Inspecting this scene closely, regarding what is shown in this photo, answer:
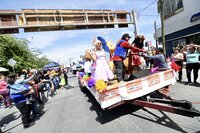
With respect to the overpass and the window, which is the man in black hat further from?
the window

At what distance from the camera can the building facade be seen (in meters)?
17.0

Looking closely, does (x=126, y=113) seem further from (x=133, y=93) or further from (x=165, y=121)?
(x=165, y=121)

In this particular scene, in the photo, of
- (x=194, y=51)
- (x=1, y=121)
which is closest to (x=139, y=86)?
(x=194, y=51)

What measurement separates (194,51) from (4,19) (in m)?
15.9

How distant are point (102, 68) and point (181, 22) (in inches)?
663

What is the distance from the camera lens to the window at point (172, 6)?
19.1 metres

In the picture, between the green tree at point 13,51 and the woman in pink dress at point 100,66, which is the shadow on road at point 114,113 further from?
the green tree at point 13,51

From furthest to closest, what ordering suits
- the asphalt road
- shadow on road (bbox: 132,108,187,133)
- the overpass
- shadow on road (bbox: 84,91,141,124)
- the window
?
the window, the overpass, shadow on road (bbox: 84,91,141,124), the asphalt road, shadow on road (bbox: 132,108,187,133)

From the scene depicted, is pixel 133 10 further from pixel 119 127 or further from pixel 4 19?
pixel 119 127

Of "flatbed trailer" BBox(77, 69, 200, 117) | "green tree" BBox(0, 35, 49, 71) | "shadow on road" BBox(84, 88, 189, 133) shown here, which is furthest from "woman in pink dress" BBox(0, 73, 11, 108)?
"green tree" BBox(0, 35, 49, 71)

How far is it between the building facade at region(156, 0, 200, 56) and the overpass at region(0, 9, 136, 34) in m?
5.07

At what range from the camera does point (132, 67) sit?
6.38 m

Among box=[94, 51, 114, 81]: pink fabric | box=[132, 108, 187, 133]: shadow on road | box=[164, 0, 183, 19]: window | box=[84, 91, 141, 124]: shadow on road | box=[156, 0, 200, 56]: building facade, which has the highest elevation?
box=[164, 0, 183, 19]: window

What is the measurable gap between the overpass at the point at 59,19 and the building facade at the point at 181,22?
5.07 metres
